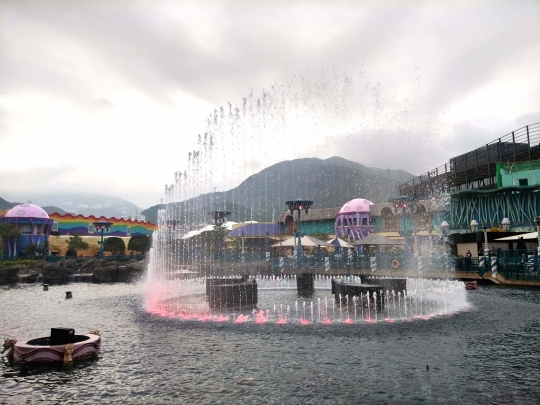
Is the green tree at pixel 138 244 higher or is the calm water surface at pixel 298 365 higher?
the green tree at pixel 138 244

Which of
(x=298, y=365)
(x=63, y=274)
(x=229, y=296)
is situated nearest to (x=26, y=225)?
(x=63, y=274)

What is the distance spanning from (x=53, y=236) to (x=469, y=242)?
6652 cm

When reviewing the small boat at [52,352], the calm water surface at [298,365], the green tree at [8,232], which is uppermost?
the green tree at [8,232]

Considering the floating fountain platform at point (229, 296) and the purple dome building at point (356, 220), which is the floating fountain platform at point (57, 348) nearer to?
the floating fountain platform at point (229, 296)

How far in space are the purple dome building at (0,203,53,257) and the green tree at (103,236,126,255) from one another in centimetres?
962

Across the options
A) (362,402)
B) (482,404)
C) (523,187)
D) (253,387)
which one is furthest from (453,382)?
(523,187)

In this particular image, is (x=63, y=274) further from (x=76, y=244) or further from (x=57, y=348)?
(x=57, y=348)

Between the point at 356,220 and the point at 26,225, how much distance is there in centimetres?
5464

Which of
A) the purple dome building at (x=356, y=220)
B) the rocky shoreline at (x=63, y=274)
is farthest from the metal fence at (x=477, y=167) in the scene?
the rocky shoreline at (x=63, y=274)

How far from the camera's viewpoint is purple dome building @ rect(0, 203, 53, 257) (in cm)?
6594

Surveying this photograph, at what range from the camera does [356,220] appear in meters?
68.4

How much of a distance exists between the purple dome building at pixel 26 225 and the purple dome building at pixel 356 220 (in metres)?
49.3

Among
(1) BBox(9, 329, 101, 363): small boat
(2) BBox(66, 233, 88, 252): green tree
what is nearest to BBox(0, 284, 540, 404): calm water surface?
(1) BBox(9, 329, 101, 363): small boat

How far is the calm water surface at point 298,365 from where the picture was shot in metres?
8.20
